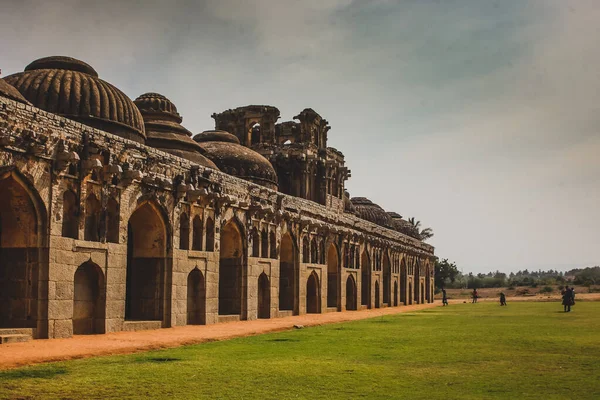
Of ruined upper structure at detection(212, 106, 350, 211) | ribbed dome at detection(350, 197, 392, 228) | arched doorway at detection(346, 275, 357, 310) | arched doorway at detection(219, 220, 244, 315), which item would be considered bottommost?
arched doorway at detection(346, 275, 357, 310)

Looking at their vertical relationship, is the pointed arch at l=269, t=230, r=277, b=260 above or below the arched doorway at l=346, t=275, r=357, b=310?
above

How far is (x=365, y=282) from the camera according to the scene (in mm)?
46219

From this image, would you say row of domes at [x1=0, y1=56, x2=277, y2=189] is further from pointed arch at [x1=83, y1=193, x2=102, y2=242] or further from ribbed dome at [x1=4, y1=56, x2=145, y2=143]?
pointed arch at [x1=83, y1=193, x2=102, y2=242]

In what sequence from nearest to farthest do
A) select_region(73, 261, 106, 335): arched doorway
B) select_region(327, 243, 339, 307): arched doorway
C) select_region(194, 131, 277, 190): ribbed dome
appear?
select_region(73, 261, 106, 335): arched doorway
select_region(194, 131, 277, 190): ribbed dome
select_region(327, 243, 339, 307): arched doorway

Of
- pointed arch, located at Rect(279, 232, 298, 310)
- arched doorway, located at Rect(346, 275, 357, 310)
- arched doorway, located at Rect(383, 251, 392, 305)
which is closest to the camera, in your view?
pointed arch, located at Rect(279, 232, 298, 310)

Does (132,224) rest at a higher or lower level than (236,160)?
lower

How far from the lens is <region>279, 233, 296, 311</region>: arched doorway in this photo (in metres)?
32.7

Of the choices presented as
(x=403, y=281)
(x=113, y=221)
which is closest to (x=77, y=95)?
(x=113, y=221)

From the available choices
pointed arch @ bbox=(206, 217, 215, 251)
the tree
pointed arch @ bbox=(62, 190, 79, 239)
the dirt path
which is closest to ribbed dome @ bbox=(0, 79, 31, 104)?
pointed arch @ bbox=(62, 190, 79, 239)

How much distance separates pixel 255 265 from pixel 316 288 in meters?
8.58

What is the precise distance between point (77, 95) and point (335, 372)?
14.9 meters

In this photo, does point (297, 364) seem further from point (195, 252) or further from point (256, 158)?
point (256, 158)

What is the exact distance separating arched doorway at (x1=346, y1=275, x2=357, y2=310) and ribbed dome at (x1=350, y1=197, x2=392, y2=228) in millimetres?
13856

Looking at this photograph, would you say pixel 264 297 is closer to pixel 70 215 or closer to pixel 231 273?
pixel 231 273
